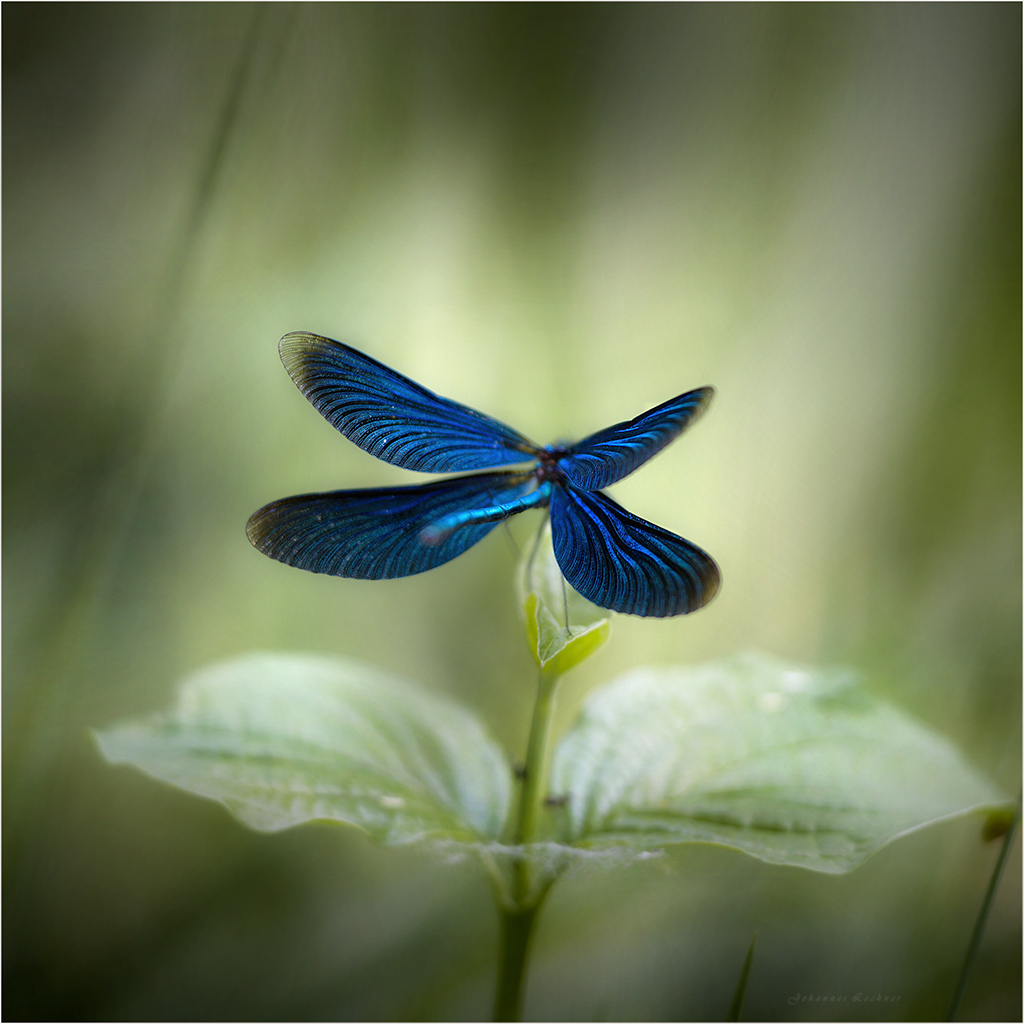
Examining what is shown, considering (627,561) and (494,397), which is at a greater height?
(494,397)

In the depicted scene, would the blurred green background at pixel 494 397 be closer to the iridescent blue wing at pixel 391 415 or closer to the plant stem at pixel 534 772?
the plant stem at pixel 534 772

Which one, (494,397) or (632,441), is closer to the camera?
(632,441)

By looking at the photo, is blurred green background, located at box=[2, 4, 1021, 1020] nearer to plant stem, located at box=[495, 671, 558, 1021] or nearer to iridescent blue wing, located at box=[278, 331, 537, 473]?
plant stem, located at box=[495, 671, 558, 1021]

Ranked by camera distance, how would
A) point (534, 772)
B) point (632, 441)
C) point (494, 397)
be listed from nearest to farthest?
point (632, 441) < point (534, 772) < point (494, 397)

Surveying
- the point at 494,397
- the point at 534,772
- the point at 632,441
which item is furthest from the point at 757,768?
the point at 494,397

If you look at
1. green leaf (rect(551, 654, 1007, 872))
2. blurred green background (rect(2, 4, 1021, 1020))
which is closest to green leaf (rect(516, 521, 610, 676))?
green leaf (rect(551, 654, 1007, 872))

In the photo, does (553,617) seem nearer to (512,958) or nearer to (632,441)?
(632,441)

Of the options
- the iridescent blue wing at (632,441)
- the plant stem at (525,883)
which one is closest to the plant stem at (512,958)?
the plant stem at (525,883)
